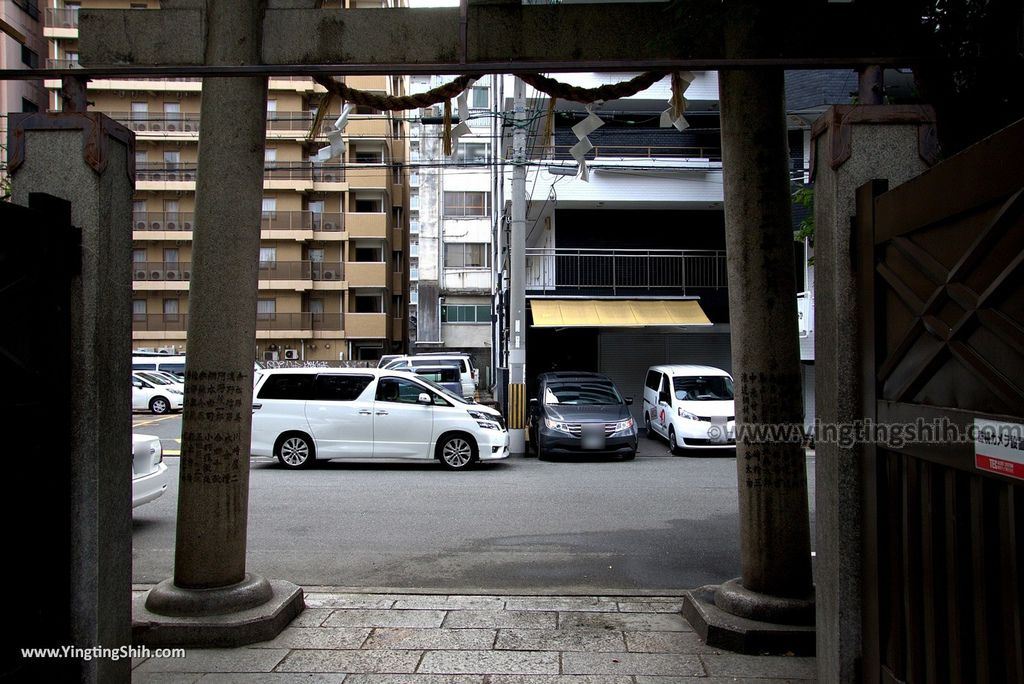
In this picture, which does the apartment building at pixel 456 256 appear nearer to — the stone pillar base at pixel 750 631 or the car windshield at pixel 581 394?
the car windshield at pixel 581 394

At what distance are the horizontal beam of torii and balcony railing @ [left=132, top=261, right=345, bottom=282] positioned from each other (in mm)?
36664

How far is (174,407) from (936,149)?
31.2 metres

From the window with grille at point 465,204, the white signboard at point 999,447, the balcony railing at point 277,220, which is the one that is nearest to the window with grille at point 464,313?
the window with grille at point 465,204

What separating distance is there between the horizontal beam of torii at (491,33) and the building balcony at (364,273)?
36614 millimetres

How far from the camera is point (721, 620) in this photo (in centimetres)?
541

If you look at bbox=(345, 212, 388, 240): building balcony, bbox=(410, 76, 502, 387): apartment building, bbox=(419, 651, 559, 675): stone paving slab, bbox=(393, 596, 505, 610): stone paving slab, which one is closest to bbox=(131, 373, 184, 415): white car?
bbox=(345, 212, 388, 240): building balcony

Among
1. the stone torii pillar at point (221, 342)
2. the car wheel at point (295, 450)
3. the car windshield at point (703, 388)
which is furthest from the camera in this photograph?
the car windshield at point (703, 388)

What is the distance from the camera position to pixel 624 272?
2258 cm

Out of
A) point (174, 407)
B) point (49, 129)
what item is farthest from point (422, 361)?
point (49, 129)

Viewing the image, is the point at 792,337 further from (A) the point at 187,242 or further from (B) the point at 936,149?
(A) the point at 187,242

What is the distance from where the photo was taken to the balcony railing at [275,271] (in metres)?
41.0

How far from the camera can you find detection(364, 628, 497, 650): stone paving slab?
17.5 feet

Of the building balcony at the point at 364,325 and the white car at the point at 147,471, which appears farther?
the building balcony at the point at 364,325

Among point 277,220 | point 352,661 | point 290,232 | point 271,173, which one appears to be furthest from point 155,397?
point 352,661
